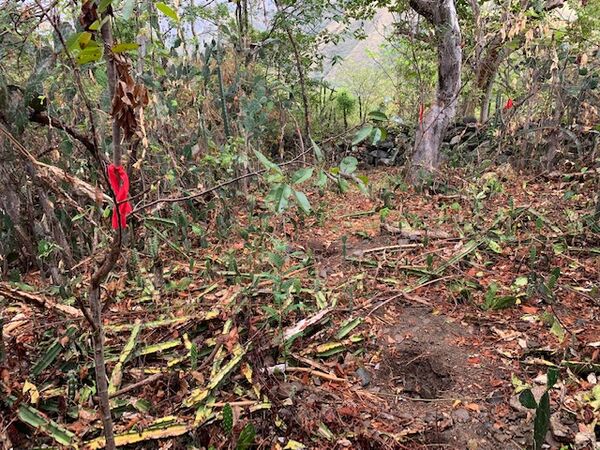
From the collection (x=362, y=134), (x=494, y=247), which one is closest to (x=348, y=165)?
(x=362, y=134)

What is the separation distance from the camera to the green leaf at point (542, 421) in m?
1.34

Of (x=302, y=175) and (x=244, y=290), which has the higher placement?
(x=302, y=175)

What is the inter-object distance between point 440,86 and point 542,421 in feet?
13.2

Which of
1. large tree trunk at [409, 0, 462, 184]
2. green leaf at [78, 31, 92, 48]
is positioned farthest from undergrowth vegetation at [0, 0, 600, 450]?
large tree trunk at [409, 0, 462, 184]

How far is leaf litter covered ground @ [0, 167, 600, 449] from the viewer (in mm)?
1499

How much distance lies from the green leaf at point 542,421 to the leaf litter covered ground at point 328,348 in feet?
0.55

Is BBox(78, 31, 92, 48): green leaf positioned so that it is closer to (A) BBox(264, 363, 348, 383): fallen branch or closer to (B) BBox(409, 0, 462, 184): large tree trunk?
(A) BBox(264, 363, 348, 383): fallen branch

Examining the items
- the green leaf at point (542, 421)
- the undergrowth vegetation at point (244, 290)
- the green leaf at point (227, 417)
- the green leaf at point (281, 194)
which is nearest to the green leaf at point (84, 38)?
the undergrowth vegetation at point (244, 290)

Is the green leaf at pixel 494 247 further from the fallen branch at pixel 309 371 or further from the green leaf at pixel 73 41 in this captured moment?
the green leaf at pixel 73 41

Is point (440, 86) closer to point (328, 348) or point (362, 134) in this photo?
point (328, 348)

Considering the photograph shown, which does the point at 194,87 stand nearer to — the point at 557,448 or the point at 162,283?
the point at 162,283

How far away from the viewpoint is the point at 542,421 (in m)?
1.35

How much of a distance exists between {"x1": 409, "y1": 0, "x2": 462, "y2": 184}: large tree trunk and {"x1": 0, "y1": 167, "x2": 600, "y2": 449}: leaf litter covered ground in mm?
1916

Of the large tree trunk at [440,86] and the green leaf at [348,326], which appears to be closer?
the green leaf at [348,326]
